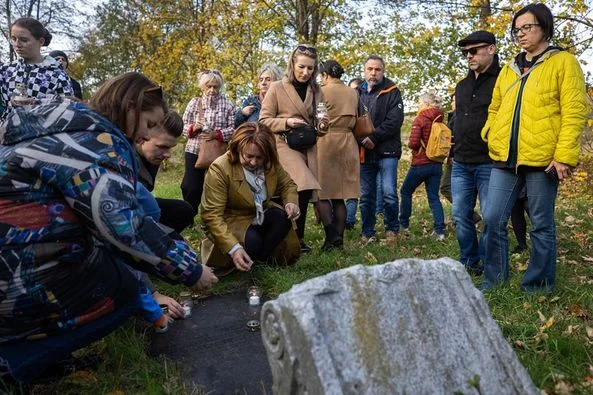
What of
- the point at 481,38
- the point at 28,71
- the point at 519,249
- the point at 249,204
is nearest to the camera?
the point at 481,38

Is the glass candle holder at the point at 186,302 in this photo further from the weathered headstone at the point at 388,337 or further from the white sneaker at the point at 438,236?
the white sneaker at the point at 438,236

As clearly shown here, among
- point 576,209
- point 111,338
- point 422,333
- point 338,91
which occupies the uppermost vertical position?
point 338,91

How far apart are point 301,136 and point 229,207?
1041mm

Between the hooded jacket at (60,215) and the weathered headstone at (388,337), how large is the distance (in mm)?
728

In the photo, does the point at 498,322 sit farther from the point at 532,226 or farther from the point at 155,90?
the point at 155,90

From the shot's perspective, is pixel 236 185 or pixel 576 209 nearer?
pixel 236 185

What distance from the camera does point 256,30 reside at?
12.9 metres

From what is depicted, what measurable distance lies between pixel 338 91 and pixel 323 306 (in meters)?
3.79

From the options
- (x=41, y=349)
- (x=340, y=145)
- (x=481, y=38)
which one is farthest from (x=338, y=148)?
(x=41, y=349)

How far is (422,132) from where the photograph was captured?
5.91 metres

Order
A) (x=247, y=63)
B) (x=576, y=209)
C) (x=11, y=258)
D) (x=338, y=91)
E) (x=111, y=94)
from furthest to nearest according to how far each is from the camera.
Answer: (x=247, y=63)
(x=576, y=209)
(x=338, y=91)
(x=111, y=94)
(x=11, y=258)

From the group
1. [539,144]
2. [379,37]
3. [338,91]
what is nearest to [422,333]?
[539,144]

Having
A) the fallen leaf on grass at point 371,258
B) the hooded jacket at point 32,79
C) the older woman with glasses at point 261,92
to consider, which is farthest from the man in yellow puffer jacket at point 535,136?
the hooded jacket at point 32,79

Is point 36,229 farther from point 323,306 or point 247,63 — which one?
point 247,63
